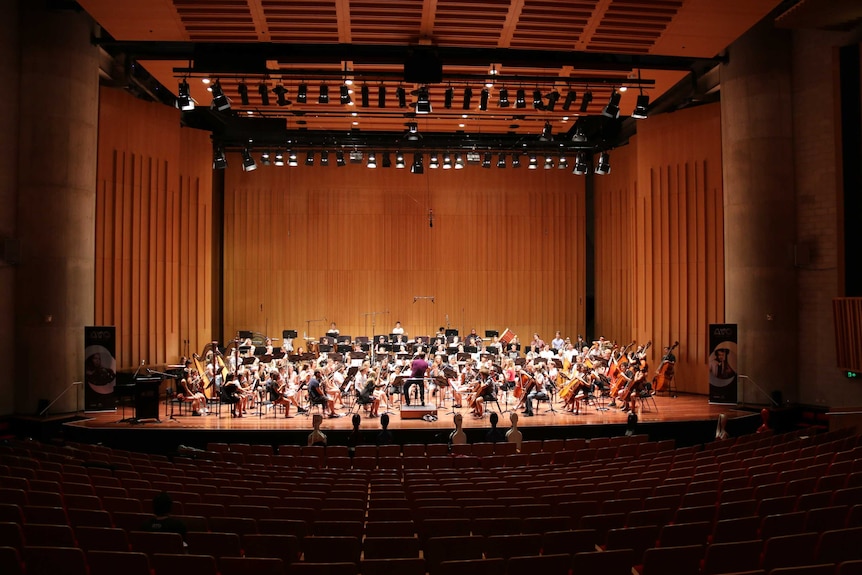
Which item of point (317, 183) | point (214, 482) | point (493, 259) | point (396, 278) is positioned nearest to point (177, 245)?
point (317, 183)

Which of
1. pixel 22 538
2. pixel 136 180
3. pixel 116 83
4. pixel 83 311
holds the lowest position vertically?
pixel 22 538

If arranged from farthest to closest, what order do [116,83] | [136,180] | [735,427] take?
[136,180] → [116,83] → [735,427]

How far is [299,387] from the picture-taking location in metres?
14.9

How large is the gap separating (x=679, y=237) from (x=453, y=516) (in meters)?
14.9

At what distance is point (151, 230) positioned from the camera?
1817 centimetres

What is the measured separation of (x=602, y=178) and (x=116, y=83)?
15320 mm

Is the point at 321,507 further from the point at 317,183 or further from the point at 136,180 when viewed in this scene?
the point at 317,183

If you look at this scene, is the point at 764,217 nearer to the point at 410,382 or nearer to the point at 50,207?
the point at 410,382

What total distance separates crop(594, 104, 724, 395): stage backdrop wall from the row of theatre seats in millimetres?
9376

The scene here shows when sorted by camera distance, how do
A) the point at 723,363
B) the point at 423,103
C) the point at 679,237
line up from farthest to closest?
1. the point at 679,237
2. the point at 723,363
3. the point at 423,103

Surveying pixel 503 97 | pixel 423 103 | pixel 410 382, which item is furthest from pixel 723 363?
pixel 423 103

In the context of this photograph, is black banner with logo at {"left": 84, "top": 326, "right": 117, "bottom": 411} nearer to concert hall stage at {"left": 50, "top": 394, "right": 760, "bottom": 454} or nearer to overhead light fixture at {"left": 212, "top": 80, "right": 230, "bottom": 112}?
concert hall stage at {"left": 50, "top": 394, "right": 760, "bottom": 454}

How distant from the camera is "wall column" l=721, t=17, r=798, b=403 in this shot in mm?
15125

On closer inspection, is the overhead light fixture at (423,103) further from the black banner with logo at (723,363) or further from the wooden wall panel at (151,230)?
the wooden wall panel at (151,230)
